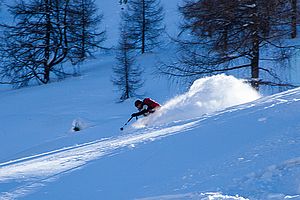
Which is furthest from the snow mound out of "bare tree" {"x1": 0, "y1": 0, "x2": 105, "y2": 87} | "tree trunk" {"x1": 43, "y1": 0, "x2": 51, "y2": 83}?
"bare tree" {"x1": 0, "y1": 0, "x2": 105, "y2": 87}

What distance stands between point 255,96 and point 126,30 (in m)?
22.1

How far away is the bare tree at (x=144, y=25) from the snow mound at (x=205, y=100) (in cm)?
2085

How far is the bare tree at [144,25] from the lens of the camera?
31094 millimetres

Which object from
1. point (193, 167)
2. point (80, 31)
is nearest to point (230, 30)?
point (193, 167)

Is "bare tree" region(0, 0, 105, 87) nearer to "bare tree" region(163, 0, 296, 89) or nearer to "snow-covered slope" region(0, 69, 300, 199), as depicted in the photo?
"bare tree" region(163, 0, 296, 89)

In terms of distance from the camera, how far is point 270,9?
39.3 ft

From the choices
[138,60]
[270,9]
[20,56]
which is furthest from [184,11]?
[20,56]

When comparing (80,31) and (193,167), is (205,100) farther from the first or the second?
(80,31)

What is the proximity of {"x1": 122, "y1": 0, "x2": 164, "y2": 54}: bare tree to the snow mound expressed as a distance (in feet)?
68.4

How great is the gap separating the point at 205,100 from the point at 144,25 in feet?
72.7

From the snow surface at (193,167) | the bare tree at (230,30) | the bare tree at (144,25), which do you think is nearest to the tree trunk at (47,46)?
the bare tree at (144,25)

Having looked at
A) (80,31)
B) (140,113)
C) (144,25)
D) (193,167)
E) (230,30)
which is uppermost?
(144,25)

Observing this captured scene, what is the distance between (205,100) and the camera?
9.96 m

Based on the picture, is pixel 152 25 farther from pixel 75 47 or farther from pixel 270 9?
pixel 270 9
